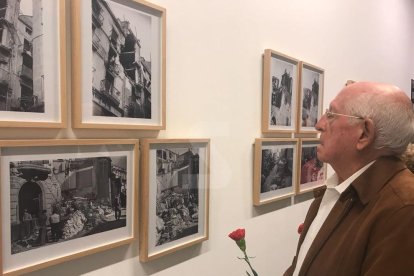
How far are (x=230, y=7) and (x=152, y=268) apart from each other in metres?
1.08

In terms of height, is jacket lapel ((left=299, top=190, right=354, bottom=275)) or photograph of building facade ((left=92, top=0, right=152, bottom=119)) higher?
photograph of building facade ((left=92, top=0, right=152, bottom=119))

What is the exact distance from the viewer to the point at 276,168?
184cm

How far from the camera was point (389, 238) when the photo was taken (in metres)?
0.92

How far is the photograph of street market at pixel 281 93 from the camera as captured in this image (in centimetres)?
176

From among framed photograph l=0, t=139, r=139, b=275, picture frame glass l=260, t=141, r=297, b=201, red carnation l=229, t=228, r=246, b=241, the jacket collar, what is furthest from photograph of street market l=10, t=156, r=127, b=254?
picture frame glass l=260, t=141, r=297, b=201

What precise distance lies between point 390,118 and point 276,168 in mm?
826

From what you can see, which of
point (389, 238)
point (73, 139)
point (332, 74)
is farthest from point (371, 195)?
point (332, 74)

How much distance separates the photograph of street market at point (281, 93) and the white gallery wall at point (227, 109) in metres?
0.09

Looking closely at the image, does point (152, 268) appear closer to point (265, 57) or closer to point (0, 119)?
point (0, 119)

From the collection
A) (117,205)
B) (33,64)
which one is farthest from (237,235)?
(33,64)

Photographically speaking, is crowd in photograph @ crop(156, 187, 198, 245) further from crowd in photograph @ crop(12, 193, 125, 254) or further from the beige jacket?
the beige jacket

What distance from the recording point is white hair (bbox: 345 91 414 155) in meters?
1.07

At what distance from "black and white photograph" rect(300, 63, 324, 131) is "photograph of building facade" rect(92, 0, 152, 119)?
3.73 feet

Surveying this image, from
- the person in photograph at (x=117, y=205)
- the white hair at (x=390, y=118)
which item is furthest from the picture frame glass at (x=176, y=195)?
the white hair at (x=390, y=118)
